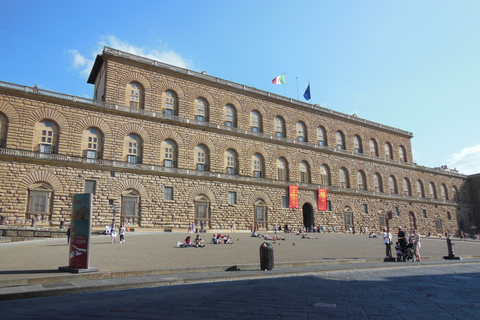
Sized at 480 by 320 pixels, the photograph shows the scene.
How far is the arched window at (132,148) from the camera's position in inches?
1036

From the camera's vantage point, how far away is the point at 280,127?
117ft

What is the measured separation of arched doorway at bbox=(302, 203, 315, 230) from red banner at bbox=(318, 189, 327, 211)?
41.4 inches

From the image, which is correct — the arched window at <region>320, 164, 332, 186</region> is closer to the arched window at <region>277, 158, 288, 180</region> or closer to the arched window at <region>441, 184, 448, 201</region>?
the arched window at <region>277, 158, 288, 180</region>

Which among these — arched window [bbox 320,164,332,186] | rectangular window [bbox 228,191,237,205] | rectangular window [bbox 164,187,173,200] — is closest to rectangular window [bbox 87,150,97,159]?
rectangular window [bbox 164,187,173,200]

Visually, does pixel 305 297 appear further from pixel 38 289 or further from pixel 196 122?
pixel 196 122

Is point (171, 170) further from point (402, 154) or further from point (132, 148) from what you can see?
point (402, 154)

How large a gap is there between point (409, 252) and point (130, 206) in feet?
61.9

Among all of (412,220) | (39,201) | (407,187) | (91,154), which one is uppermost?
(91,154)

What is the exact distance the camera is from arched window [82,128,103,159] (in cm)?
2476

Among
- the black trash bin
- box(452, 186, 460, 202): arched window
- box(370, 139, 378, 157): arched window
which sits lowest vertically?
the black trash bin

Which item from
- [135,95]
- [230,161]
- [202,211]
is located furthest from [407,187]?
[135,95]

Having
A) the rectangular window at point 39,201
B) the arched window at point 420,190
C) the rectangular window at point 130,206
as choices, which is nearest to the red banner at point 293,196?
the rectangular window at point 130,206

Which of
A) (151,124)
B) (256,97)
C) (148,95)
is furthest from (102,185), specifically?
(256,97)

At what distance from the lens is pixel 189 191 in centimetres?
2805
